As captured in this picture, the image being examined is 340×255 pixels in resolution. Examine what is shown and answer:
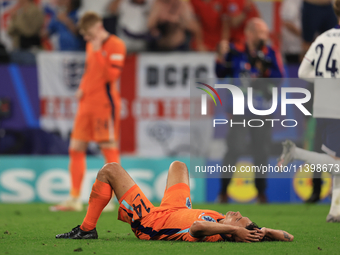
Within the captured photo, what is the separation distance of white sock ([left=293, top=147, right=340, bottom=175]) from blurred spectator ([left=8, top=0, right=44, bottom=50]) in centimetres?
641

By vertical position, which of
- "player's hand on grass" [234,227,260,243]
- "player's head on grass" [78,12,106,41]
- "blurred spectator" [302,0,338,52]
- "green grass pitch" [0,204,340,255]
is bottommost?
"green grass pitch" [0,204,340,255]

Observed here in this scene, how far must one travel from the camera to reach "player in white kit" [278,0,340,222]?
4.90 m

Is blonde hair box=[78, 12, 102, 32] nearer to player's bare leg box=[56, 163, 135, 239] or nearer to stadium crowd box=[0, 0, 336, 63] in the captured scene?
stadium crowd box=[0, 0, 336, 63]

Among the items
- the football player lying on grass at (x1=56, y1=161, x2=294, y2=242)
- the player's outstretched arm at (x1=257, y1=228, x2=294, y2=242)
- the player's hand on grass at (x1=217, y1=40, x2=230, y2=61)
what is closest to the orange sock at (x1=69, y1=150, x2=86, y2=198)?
the player's hand on grass at (x1=217, y1=40, x2=230, y2=61)

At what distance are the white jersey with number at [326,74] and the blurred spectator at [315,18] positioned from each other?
13.1ft

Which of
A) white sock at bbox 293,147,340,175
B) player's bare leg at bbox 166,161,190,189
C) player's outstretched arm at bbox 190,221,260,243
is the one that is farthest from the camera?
white sock at bbox 293,147,340,175

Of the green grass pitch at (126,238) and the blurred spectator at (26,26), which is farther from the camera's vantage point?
the blurred spectator at (26,26)

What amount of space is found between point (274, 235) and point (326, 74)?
6.42 feet

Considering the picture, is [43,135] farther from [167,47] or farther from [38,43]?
[167,47]

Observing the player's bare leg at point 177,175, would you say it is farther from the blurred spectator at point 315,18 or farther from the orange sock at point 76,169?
the blurred spectator at point 315,18

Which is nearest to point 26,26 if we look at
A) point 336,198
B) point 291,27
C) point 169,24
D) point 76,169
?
point 169,24

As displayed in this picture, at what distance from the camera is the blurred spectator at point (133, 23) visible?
9352mm

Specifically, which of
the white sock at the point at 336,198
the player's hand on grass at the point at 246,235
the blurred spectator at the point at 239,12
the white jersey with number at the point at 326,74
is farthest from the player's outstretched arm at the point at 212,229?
the blurred spectator at the point at 239,12

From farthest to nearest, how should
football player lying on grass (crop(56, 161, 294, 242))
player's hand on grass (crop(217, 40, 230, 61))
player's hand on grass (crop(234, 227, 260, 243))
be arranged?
1. player's hand on grass (crop(217, 40, 230, 61))
2. football player lying on grass (crop(56, 161, 294, 242))
3. player's hand on grass (crop(234, 227, 260, 243))
